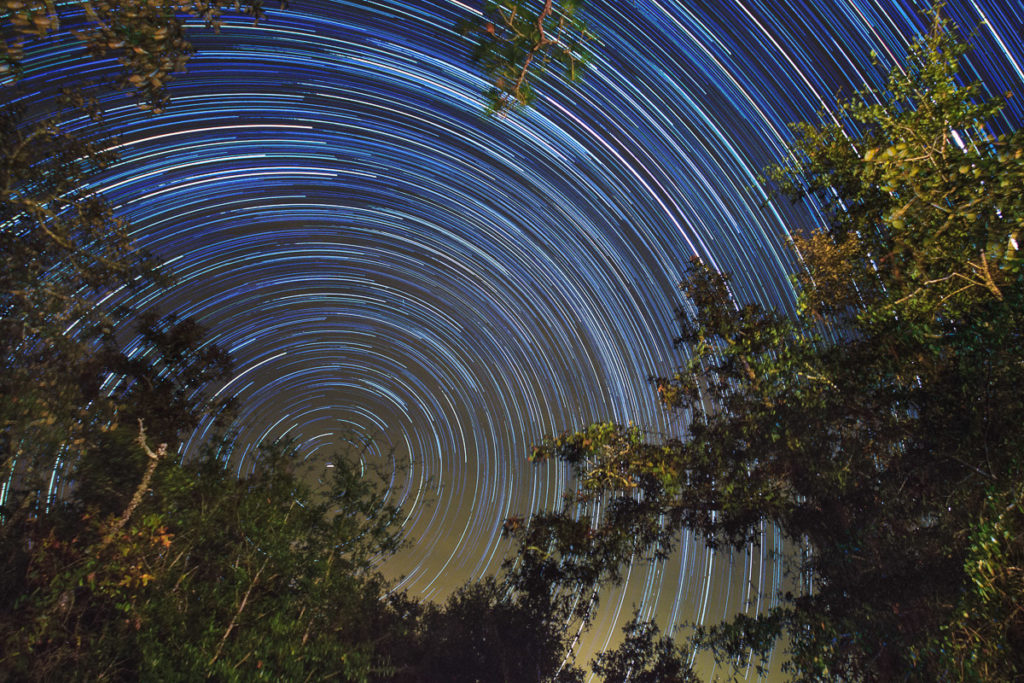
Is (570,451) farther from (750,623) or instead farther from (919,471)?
(919,471)

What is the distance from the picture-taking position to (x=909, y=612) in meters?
9.84

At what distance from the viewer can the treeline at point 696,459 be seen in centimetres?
516

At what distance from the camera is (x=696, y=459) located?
12.8 metres

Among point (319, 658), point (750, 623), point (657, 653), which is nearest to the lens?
point (319, 658)

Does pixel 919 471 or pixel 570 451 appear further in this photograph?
pixel 570 451

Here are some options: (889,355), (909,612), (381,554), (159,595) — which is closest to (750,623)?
(909,612)

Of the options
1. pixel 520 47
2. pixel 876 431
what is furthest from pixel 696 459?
pixel 520 47

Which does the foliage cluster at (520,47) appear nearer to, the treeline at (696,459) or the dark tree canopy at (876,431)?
the treeline at (696,459)

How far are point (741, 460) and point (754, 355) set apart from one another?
265 cm

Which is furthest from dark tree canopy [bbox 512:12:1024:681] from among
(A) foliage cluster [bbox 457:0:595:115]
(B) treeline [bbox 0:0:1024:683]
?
(A) foliage cluster [bbox 457:0:595:115]

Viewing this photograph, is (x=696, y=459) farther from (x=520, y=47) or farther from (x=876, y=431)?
(x=520, y=47)

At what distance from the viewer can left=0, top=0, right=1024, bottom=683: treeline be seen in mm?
5160

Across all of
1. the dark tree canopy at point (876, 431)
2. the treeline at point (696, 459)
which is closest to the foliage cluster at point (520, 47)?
the treeline at point (696, 459)

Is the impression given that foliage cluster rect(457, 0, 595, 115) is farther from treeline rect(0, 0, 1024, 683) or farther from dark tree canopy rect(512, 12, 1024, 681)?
dark tree canopy rect(512, 12, 1024, 681)
